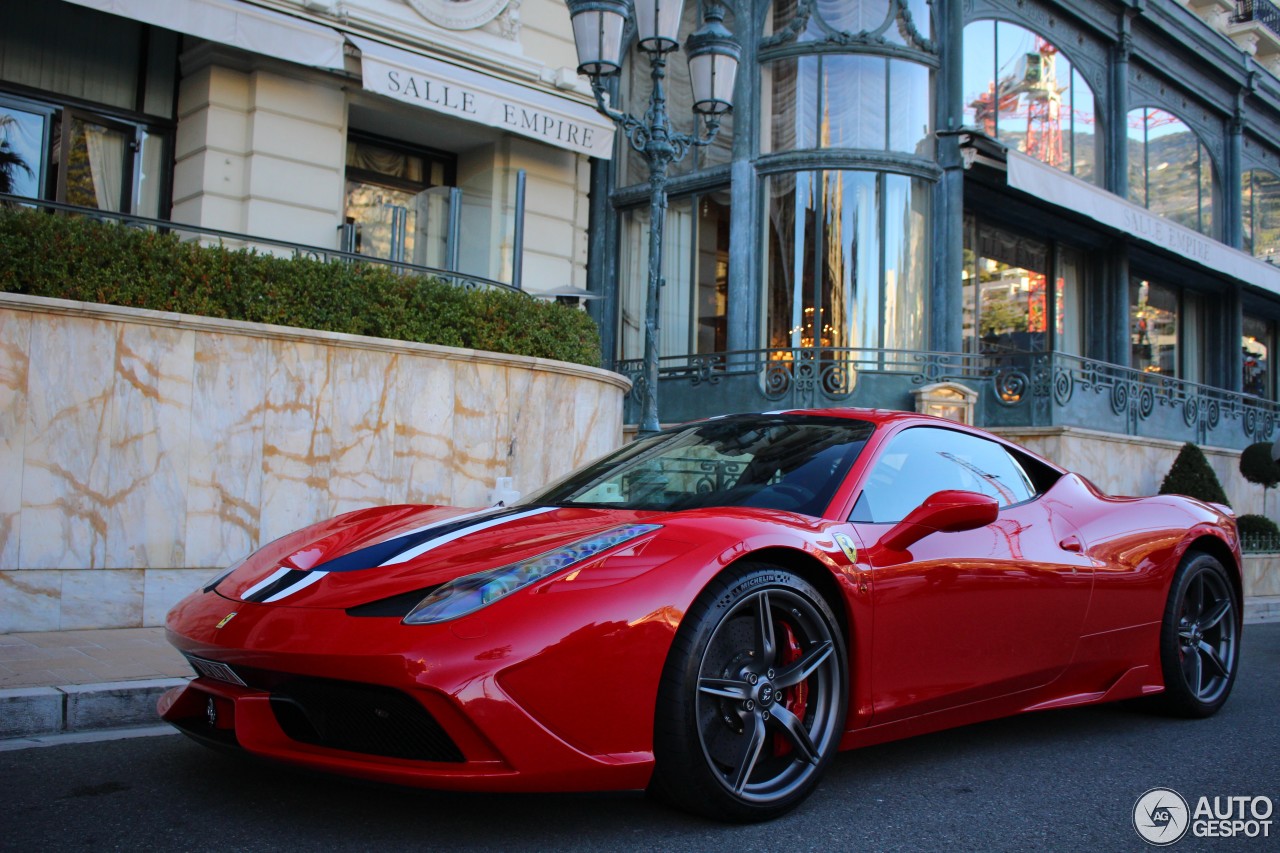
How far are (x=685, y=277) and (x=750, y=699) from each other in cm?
1351

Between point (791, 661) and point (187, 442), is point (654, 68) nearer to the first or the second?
point (187, 442)

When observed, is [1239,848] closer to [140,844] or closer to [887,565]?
[887,565]

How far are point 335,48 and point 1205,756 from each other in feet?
35.2


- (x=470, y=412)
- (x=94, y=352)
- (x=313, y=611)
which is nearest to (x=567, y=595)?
(x=313, y=611)

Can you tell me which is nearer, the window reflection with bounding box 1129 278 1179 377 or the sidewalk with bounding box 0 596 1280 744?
the sidewalk with bounding box 0 596 1280 744

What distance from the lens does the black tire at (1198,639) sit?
16.0 ft

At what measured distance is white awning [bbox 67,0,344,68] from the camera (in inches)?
416

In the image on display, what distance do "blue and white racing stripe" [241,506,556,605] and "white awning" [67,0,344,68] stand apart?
8.92 m

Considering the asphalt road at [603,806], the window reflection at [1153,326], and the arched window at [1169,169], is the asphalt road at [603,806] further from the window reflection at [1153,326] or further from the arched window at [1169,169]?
the window reflection at [1153,326]

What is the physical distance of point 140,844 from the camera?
2840mm

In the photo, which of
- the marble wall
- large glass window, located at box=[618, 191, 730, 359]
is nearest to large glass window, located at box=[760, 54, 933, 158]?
large glass window, located at box=[618, 191, 730, 359]

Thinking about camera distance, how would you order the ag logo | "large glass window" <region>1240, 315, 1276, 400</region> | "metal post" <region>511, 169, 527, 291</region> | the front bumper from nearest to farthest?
the front bumper, the ag logo, "metal post" <region>511, 169, 527, 291</region>, "large glass window" <region>1240, 315, 1276, 400</region>

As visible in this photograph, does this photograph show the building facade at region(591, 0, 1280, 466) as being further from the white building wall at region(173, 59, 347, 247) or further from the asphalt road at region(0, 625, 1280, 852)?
the asphalt road at region(0, 625, 1280, 852)

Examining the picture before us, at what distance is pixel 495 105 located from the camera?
13.2m
